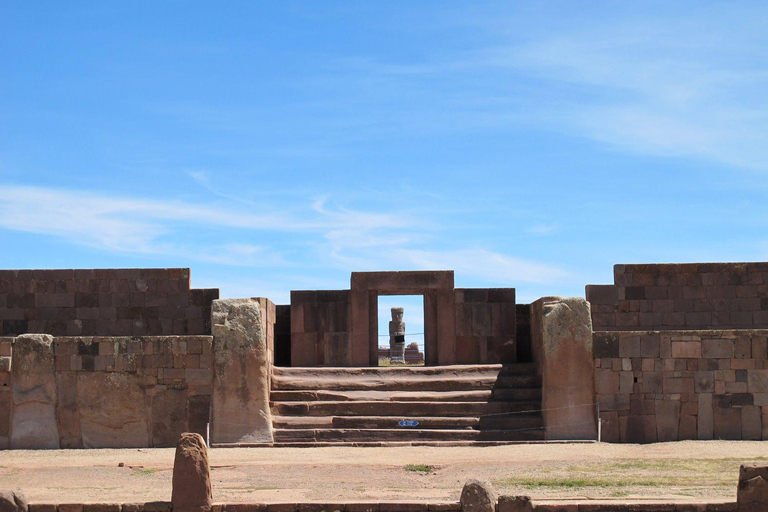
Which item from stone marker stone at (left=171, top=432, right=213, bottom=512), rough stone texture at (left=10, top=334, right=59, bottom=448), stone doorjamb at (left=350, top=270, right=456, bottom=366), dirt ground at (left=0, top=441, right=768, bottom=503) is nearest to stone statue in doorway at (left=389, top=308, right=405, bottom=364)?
stone doorjamb at (left=350, top=270, right=456, bottom=366)

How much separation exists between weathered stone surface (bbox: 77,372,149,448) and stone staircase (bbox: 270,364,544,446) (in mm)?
2029

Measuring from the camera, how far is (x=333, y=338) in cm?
1883

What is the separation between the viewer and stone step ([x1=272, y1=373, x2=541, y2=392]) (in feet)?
53.9

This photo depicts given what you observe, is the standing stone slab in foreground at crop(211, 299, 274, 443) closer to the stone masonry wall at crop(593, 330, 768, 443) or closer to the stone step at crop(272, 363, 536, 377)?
the stone step at crop(272, 363, 536, 377)

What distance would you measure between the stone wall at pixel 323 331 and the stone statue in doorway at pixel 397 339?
38.7 feet

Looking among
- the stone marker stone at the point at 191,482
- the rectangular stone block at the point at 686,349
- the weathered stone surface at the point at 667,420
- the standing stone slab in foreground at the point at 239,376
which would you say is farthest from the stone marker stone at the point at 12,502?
the rectangular stone block at the point at 686,349

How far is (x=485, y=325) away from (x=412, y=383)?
256 cm

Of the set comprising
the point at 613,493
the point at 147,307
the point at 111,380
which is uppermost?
the point at 147,307

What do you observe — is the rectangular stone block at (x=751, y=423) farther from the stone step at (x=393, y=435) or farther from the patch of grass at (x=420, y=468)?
the patch of grass at (x=420, y=468)

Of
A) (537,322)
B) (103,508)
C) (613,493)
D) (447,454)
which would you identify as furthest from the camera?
(537,322)

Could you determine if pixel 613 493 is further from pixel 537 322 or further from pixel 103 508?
pixel 537 322

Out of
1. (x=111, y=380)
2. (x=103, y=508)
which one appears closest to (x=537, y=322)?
(x=111, y=380)

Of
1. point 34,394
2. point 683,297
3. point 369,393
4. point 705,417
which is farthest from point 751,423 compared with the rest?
point 34,394

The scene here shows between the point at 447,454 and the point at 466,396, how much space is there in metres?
2.41
